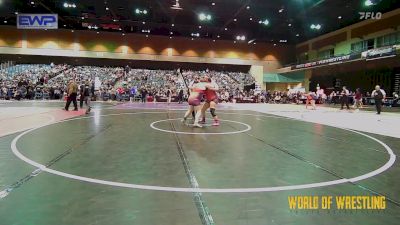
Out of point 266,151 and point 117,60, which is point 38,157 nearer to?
point 266,151

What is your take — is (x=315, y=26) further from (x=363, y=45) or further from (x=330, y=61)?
(x=363, y=45)

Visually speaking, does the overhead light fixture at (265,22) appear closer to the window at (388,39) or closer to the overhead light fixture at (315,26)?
the overhead light fixture at (315,26)

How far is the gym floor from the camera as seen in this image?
329 cm

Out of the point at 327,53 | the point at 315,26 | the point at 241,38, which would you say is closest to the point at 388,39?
the point at 315,26

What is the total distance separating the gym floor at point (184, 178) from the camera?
3289mm

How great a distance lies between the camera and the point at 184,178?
181 inches

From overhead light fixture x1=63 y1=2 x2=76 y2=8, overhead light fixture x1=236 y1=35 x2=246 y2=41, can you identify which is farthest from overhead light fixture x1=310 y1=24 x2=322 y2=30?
overhead light fixture x1=63 y1=2 x2=76 y2=8

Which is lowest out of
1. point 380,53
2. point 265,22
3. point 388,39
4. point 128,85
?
point 128,85

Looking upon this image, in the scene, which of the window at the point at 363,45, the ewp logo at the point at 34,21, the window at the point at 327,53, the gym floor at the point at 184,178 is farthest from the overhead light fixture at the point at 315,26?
the gym floor at the point at 184,178

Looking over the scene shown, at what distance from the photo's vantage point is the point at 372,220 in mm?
3258

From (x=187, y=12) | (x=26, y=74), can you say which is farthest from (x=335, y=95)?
(x=26, y=74)

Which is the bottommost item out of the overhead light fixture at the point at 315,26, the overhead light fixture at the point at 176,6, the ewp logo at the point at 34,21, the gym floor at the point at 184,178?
the gym floor at the point at 184,178

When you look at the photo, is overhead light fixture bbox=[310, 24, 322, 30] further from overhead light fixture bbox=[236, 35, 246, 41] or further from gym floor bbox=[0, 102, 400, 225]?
gym floor bbox=[0, 102, 400, 225]

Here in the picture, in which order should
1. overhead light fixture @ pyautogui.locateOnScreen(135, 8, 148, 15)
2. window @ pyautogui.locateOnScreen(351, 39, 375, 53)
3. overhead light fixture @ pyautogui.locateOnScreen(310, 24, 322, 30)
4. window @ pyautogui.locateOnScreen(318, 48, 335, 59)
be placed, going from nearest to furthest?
overhead light fixture @ pyautogui.locateOnScreen(135, 8, 148, 15)
window @ pyautogui.locateOnScreen(351, 39, 375, 53)
overhead light fixture @ pyautogui.locateOnScreen(310, 24, 322, 30)
window @ pyautogui.locateOnScreen(318, 48, 335, 59)
